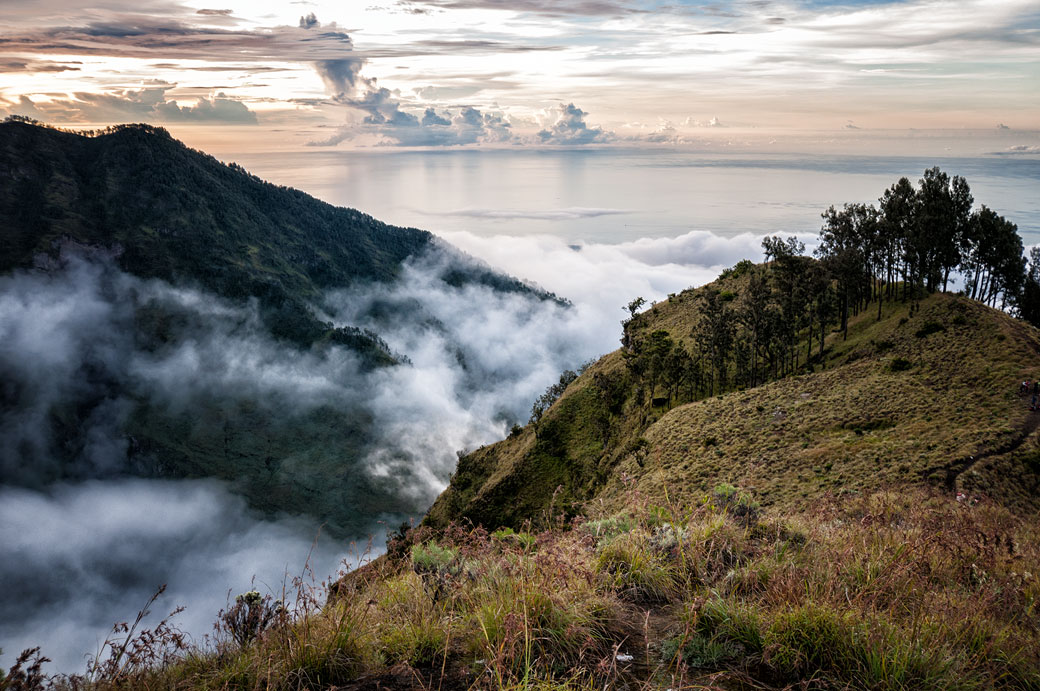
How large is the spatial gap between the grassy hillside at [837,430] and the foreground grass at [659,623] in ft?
25.1

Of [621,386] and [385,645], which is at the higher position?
[385,645]

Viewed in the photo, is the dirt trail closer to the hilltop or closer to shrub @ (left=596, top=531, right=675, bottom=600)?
the hilltop

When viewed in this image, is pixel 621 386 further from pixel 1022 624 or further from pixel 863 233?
pixel 1022 624

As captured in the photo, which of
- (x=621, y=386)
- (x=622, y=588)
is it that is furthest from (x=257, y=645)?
(x=621, y=386)

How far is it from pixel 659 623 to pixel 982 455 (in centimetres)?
3494

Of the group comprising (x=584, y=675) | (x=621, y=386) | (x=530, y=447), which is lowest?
(x=530, y=447)

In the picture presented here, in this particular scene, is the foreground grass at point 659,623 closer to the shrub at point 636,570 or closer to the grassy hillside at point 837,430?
the shrub at point 636,570

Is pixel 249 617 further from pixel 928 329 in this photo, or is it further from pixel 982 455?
pixel 928 329

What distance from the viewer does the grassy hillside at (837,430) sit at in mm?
30859

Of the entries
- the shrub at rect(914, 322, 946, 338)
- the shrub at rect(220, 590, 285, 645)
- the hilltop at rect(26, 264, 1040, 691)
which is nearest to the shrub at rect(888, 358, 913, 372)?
the shrub at rect(914, 322, 946, 338)

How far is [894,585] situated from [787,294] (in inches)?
2961

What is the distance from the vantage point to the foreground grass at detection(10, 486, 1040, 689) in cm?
436

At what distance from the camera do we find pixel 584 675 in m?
4.47

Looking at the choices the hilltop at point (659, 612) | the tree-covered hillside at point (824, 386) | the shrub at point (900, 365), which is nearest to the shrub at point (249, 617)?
the hilltop at point (659, 612)
